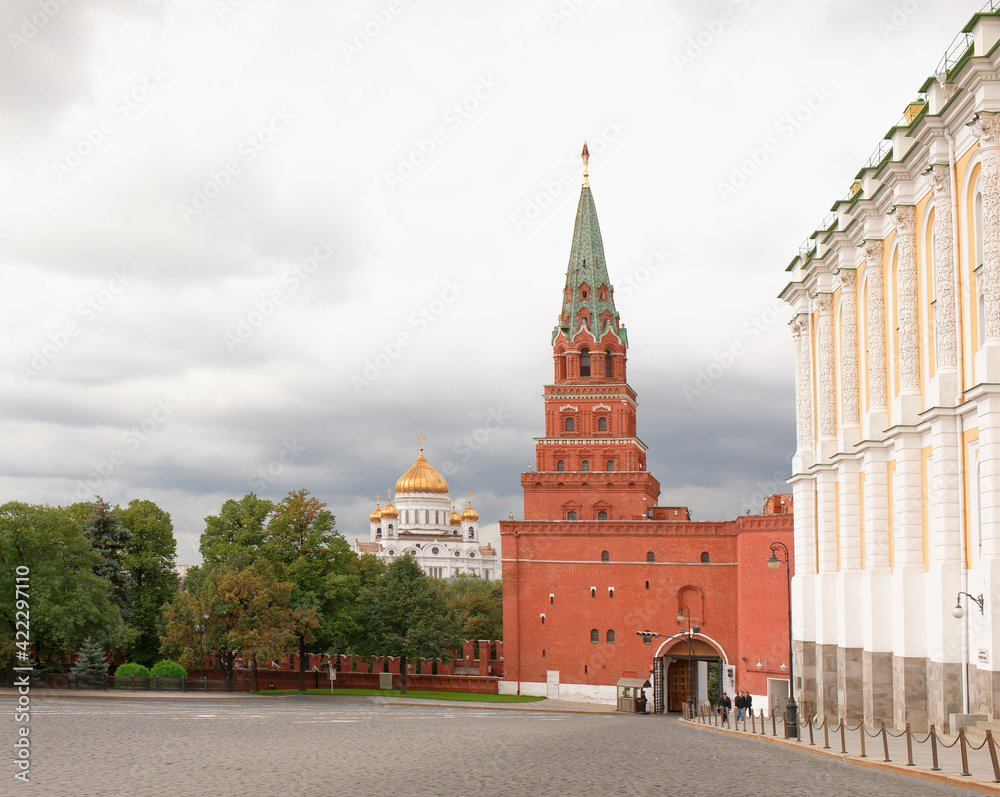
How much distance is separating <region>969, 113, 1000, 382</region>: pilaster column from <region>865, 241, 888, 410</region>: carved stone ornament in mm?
8551

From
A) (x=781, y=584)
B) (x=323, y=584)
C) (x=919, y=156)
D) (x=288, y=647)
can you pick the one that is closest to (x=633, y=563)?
(x=781, y=584)

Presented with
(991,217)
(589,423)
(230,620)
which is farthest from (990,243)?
(589,423)

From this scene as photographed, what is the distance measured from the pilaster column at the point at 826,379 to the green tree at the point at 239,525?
31422 millimetres

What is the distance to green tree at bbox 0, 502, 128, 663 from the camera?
143ft

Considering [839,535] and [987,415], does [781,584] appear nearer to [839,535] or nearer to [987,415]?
[839,535]

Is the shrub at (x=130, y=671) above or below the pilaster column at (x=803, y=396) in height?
below

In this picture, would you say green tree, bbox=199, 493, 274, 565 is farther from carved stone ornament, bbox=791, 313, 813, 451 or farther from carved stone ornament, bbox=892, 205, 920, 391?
carved stone ornament, bbox=892, 205, 920, 391

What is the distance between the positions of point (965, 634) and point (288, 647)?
33.4m

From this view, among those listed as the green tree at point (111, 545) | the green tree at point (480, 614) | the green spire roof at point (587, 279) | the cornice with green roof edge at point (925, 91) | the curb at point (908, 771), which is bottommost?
the green tree at point (480, 614)

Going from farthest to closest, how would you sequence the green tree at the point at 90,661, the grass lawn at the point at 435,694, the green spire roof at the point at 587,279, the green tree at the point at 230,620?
the green spire roof at the point at 587,279, the grass lawn at the point at 435,694, the green tree at the point at 230,620, the green tree at the point at 90,661

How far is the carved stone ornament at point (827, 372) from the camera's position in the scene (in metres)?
38.5

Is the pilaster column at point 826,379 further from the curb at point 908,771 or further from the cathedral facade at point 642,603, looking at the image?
the cathedral facade at point 642,603

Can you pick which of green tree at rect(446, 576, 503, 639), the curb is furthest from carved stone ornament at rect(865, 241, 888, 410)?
green tree at rect(446, 576, 503, 639)

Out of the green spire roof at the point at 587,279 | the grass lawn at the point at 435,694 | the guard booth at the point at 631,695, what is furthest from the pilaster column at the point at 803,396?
the green spire roof at the point at 587,279
